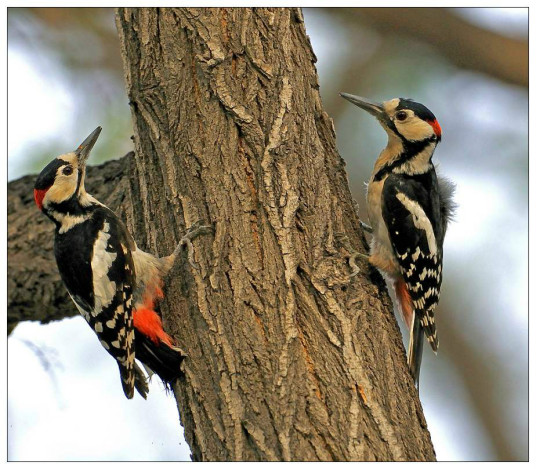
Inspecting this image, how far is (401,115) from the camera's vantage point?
399 centimetres

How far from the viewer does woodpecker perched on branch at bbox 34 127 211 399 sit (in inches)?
131

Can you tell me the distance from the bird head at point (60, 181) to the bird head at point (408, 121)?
1609 millimetres

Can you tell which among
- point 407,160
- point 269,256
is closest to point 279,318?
point 269,256

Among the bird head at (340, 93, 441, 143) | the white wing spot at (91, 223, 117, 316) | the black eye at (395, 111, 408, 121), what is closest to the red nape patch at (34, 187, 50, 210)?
the white wing spot at (91, 223, 117, 316)

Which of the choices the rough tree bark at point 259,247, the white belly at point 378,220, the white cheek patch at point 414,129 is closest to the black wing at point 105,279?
the rough tree bark at point 259,247

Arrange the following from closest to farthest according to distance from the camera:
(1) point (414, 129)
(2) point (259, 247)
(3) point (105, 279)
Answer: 1. (2) point (259, 247)
2. (3) point (105, 279)
3. (1) point (414, 129)

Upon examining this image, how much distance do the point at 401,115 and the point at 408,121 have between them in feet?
0.19

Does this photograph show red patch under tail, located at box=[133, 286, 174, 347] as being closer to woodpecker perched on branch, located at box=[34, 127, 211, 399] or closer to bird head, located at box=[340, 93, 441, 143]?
woodpecker perched on branch, located at box=[34, 127, 211, 399]

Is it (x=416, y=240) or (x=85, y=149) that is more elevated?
(x=85, y=149)

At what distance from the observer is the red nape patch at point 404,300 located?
3.94 metres

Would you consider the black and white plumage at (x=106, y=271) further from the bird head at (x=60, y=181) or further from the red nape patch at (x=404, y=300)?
the red nape patch at (x=404, y=300)

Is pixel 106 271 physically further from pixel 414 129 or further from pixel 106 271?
pixel 414 129

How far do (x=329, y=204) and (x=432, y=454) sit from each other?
1168 mm

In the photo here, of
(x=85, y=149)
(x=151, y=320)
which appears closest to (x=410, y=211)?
(x=151, y=320)
